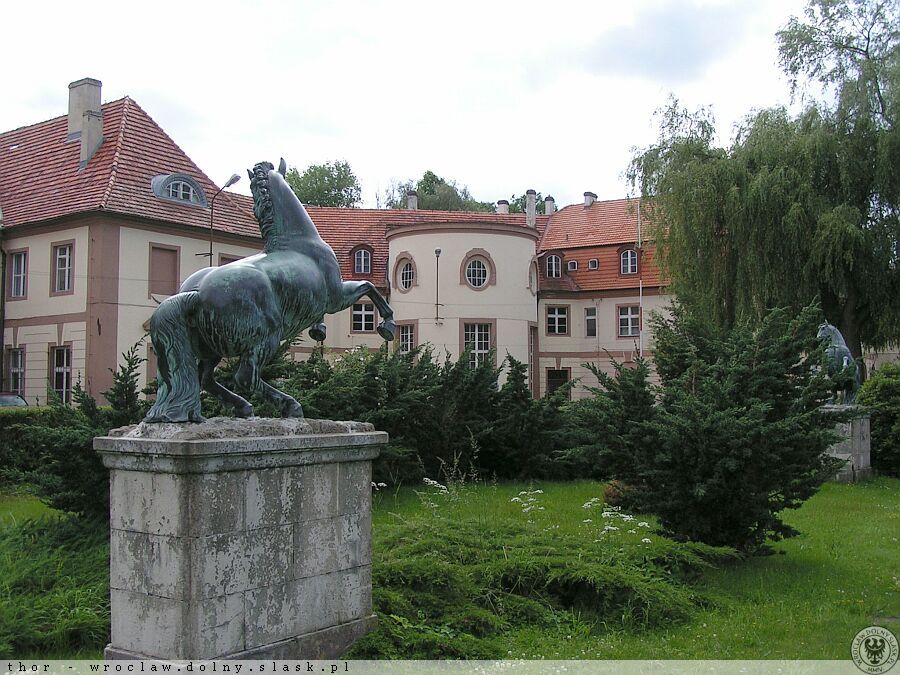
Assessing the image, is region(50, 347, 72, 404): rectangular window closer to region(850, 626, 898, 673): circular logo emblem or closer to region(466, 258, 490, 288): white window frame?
region(466, 258, 490, 288): white window frame

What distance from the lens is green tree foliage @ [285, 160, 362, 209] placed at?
53.7 meters

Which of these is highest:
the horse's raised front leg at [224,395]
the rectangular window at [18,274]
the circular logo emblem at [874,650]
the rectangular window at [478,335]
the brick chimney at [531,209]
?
the brick chimney at [531,209]

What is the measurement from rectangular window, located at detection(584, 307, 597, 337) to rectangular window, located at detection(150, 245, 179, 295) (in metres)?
17.3

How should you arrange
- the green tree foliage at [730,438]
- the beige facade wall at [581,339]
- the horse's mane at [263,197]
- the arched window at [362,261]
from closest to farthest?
1. the horse's mane at [263,197]
2. the green tree foliage at [730,438]
3. the arched window at [362,261]
4. the beige facade wall at [581,339]

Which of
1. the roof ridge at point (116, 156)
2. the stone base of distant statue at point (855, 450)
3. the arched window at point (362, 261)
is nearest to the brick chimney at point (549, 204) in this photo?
the arched window at point (362, 261)

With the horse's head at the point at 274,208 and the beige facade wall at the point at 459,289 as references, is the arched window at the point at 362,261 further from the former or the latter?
the horse's head at the point at 274,208

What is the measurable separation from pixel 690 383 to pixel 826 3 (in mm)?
17915

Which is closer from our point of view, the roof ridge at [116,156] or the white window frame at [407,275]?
the roof ridge at [116,156]

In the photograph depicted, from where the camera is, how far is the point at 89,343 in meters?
24.0

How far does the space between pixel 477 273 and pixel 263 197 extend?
89.4ft

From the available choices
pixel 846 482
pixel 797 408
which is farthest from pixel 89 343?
pixel 797 408

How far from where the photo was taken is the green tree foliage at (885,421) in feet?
54.4

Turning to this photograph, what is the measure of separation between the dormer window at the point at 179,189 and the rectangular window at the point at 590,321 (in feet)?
54.3

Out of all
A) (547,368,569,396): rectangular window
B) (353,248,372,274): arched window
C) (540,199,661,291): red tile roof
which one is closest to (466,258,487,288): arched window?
(540,199,661,291): red tile roof
